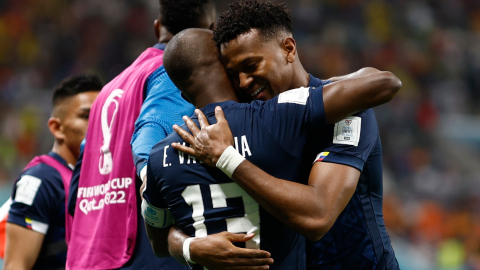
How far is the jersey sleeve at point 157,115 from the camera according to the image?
2.73 metres

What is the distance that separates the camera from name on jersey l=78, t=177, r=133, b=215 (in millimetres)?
3045

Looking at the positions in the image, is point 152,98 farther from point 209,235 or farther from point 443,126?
point 443,126

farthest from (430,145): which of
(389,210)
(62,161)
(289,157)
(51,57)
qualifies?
(289,157)

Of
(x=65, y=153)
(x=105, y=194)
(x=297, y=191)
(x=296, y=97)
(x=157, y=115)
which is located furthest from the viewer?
(x=65, y=153)

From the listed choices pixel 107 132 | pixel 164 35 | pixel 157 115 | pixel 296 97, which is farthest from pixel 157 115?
pixel 296 97

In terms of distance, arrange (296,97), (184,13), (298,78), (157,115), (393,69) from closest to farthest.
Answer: (296,97) < (298,78) < (157,115) < (184,13) < (393,69)

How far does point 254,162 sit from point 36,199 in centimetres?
232

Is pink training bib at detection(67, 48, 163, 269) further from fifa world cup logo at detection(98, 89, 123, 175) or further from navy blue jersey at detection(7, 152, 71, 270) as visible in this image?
navy blue jersey at detection(7, 152, 71, 270)

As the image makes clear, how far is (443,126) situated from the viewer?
12.1 m

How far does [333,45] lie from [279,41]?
34.6 feet

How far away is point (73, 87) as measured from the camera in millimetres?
4441

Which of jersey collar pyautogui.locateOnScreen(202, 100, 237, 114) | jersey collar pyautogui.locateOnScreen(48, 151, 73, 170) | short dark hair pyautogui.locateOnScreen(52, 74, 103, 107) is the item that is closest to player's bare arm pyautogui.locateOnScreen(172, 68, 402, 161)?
jersey collar pyautogui.locateOnScreen(202, 100, 237, 114)

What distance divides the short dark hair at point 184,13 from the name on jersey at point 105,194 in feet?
3.19

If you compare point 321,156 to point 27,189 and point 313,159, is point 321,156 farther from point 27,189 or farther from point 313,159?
point 27,189
